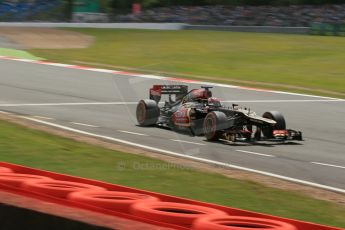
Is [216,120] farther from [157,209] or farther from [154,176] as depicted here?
[157,209]

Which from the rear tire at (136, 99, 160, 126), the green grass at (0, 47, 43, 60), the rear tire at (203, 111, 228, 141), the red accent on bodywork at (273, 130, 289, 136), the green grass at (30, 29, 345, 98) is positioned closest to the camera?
the rear tire at (203, 111, 228, 141)

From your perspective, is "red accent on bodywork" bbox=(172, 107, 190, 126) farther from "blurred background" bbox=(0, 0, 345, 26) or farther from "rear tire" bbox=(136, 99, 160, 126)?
"blurred background" bbox=(0, 0, 345, 26)

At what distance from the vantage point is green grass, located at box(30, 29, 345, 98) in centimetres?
2600

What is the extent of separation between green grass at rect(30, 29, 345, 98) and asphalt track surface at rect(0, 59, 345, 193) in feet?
8.23

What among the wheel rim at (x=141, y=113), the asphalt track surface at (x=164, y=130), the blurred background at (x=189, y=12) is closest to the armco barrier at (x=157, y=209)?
the asphalt track surface at (x=164, y=130)

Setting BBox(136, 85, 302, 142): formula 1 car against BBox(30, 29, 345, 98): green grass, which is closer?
BBox(136, 85, 302, 142): formula 1 car

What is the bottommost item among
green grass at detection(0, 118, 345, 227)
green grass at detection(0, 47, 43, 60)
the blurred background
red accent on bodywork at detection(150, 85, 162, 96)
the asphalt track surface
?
green grass at detection(0, 118, 345, 227)

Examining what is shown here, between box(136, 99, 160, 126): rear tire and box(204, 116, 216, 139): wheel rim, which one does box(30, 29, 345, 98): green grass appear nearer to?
box(136, 99, 160, 126): rear tire

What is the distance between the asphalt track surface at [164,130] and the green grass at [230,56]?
98.7 inches

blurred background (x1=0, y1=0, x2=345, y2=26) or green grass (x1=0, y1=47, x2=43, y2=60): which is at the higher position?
blurred background (x1=0, y1=0, x2=345, y2=26)

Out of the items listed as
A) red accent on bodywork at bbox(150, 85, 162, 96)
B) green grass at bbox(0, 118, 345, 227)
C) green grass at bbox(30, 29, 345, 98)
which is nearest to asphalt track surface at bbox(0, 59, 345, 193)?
green grass at bbox(0, 118, 345, 227)

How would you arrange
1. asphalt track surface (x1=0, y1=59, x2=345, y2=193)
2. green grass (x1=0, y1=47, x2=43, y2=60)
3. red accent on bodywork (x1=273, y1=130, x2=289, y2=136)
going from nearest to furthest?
asphalt track surface (x1=0, y1=59, x2=345, y2=193) → red accent on bodywork (x1=273, y1=130, x2=289, y2=136) → green grass (x1=0, y1=47, x2=43, y2=60)

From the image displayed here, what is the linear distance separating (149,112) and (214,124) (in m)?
1.99

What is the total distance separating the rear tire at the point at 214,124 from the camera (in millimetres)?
12344
